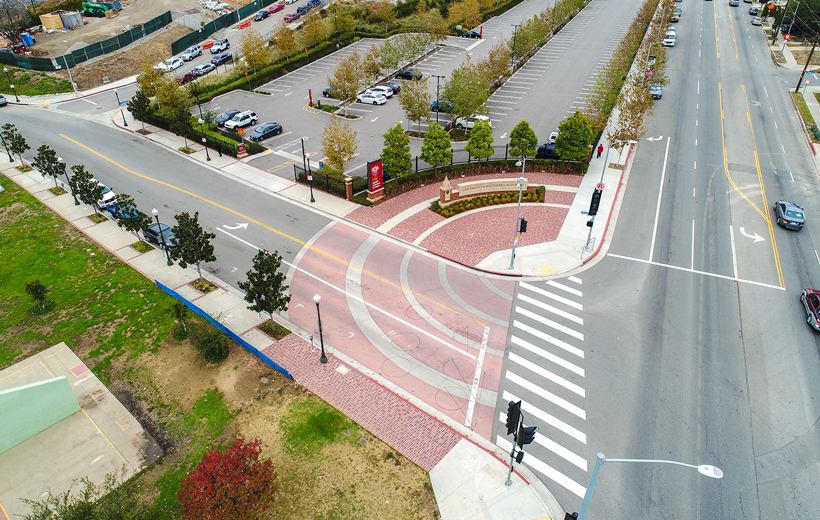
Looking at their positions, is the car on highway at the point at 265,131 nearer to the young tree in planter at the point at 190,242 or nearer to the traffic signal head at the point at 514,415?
the young tree in planter at the point at 190,242

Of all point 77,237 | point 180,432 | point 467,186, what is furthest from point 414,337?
Result: point 77,237

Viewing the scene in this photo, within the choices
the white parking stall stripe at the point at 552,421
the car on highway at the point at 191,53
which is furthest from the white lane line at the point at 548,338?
the car on highway at the point at 191,53

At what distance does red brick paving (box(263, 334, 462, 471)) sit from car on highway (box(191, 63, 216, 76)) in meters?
55.2

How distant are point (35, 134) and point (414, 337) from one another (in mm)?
48570

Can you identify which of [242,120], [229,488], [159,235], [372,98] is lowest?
[159,235]

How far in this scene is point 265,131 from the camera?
48.3 meters

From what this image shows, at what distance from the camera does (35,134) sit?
49.5m

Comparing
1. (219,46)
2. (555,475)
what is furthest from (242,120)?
(555,475)

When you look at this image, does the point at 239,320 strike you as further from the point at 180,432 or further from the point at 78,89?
the point at 78,89

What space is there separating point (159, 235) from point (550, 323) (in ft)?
81.9

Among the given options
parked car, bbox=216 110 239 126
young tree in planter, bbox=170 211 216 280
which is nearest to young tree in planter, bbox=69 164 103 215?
young tree in planter, bbox=170 211 216 280

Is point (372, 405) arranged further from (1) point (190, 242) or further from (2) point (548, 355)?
(1) point (190, 242)

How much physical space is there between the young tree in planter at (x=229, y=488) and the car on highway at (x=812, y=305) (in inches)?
1071

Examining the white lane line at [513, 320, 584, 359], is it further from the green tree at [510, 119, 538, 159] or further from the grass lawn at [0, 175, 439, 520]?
the green tree at [510, 119, 538, 159]
